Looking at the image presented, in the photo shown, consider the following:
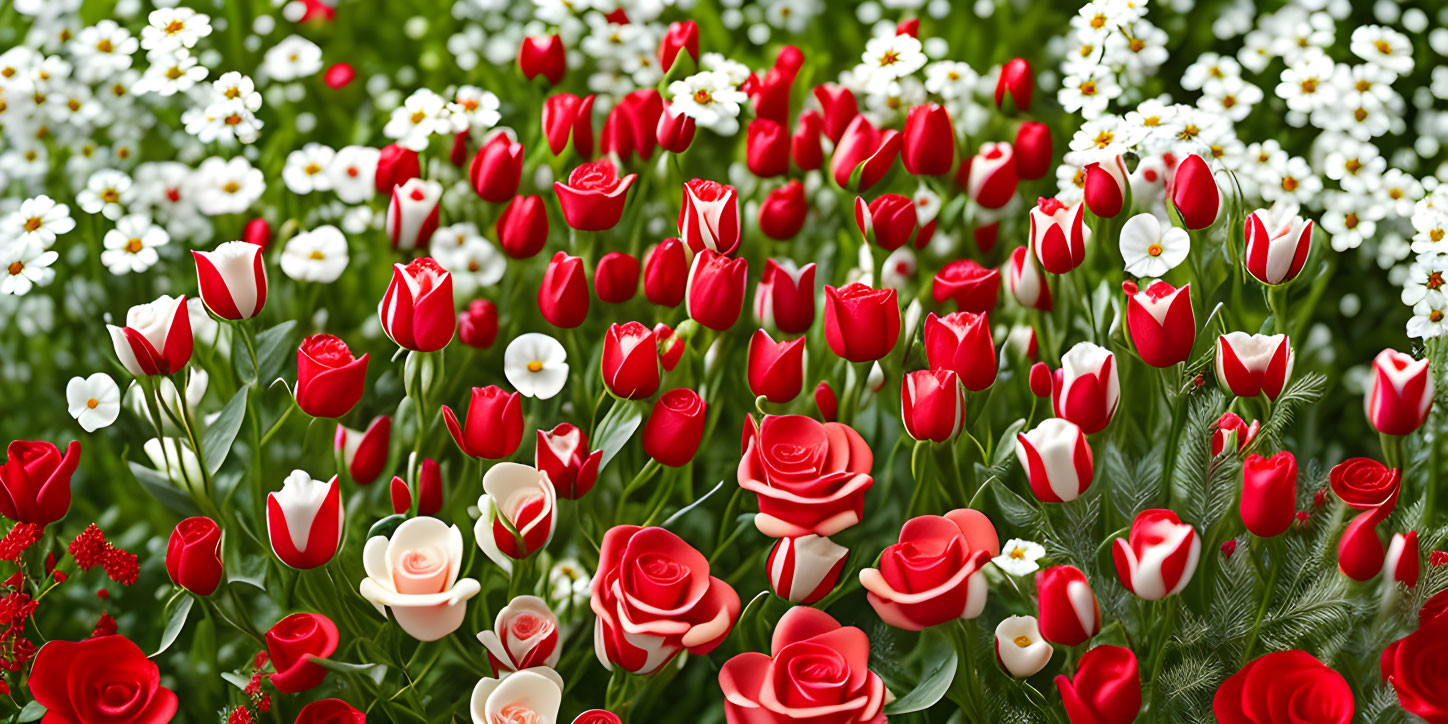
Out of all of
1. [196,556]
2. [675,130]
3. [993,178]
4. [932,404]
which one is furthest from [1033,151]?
[196,556]

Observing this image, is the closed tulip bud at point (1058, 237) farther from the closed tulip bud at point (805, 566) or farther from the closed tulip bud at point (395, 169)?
the closed tulip bud at point (395, 169)

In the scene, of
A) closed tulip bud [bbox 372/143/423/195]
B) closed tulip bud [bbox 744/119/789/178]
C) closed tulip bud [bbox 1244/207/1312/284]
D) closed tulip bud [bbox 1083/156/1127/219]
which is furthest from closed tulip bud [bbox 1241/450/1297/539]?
closed tulip bud [bbox 372/143/423/195]

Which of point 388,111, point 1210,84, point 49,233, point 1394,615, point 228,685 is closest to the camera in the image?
point 1394,615

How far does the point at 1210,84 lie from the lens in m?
1.13

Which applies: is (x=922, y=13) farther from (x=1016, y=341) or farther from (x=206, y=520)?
(x=206, y=520)

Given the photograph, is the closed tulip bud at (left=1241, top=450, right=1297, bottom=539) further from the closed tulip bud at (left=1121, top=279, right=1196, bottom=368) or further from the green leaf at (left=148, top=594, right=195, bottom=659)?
the green leaf at (left=148, top=594, right=195, bottom=659)

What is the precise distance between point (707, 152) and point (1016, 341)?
396mm

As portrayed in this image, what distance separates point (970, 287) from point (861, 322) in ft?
0.53

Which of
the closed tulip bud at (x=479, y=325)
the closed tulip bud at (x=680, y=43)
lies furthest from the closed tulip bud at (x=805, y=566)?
the closed tulip bud at (x=680, y=43)

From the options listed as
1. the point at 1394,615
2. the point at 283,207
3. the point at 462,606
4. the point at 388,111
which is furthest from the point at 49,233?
the point at 1394,615

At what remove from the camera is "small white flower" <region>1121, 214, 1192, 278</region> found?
84cm

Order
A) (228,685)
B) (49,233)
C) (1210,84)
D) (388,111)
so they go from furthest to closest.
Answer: (388,111) < (1210,84) < (49,233) < (228,685)

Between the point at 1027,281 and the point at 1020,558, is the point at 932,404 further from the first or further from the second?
the point at 1027,281

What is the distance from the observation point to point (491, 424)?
75 centimetres
